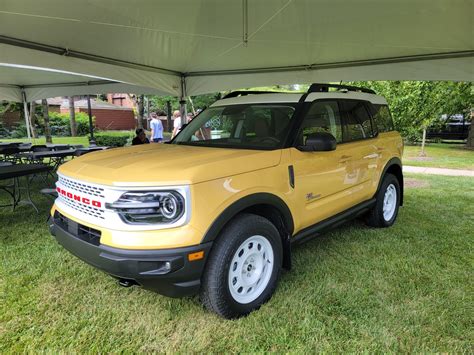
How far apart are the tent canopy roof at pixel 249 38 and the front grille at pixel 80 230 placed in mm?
2948

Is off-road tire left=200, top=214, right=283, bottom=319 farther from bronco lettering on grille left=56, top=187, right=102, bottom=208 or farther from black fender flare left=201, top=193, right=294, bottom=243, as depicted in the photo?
bronco lettering on grille left=56, top=187, right=102, bottom=208

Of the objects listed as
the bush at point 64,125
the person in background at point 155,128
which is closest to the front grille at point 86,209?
the person in background at point 155,128

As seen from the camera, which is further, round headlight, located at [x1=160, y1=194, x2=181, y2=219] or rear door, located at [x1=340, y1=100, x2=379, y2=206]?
rear door, located at [x1=340, y1=100, x2=379, y2=206]

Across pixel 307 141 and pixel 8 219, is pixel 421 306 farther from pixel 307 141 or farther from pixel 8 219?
pixel 8 219

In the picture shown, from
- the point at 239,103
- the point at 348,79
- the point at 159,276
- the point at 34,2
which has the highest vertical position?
the point at 34,2

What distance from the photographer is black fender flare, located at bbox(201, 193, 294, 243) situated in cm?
241

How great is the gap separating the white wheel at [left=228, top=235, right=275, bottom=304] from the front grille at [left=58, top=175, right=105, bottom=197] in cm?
113

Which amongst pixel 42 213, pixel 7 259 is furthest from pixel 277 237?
pixel 42 213

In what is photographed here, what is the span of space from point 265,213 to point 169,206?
1.01 metres

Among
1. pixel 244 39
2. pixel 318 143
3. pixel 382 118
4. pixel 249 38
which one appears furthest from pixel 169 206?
pixel 249 38

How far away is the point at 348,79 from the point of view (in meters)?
7.39

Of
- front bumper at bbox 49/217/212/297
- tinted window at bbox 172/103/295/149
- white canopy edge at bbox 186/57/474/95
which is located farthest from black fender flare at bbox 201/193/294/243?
white canopy edge at bbox 186/57/474/95

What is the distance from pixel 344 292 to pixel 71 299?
2506mm

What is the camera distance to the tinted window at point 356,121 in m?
4.08
